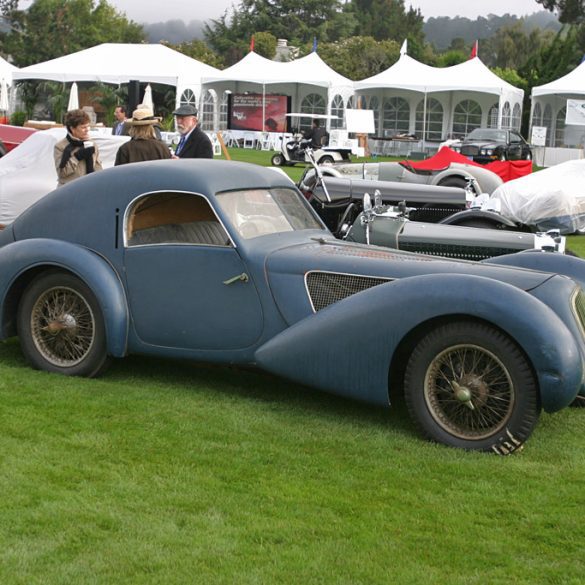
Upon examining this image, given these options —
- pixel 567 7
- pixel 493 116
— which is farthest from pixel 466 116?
pixel 567 7

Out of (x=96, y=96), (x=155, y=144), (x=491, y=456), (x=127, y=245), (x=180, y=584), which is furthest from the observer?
(x=96, y=96)

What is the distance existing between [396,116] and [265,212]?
4184cm

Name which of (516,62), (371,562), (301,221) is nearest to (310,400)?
(301,221)

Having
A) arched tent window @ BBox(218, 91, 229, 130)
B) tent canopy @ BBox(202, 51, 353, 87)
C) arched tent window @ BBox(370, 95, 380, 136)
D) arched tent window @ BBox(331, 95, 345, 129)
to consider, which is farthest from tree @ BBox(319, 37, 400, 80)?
tent canopy @ BBox(202, 51, 353, 87)

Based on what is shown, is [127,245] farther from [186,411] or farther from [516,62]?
[516,62]

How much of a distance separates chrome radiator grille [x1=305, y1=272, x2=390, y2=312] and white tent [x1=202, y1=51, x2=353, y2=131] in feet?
122

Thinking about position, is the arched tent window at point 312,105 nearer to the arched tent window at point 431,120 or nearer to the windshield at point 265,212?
the arched tent window at point 431,120

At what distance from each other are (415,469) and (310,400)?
136cm

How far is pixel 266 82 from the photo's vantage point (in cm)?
4256

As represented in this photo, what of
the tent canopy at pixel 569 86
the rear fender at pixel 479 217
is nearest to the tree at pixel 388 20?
the tent canopy at pixel 569 86

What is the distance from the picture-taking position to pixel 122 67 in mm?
41000

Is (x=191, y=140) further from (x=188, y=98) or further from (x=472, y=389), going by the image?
(x=188, y=98)

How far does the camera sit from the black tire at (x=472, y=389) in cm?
506

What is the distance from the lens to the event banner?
44125 mm
